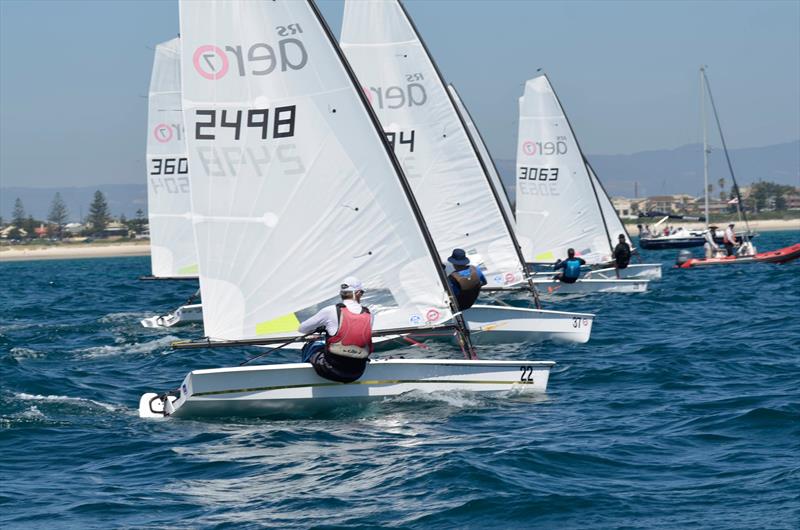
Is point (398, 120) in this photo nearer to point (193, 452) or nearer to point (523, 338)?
point (523, 338)

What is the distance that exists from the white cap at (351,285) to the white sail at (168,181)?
14.7m

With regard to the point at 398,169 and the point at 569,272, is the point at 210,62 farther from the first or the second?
the point at 569,272

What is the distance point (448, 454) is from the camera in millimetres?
9727

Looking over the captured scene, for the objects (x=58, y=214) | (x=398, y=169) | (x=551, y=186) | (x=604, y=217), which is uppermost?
(x=58, y=214)

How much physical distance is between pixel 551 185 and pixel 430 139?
1218 cm

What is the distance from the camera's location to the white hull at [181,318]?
73.2 ft

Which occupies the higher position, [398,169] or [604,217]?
[398,169]

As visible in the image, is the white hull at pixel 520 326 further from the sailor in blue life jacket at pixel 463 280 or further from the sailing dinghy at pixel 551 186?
the sailing dinghy at pixel 551 186

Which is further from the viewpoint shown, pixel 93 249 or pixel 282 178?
pixel 93 249

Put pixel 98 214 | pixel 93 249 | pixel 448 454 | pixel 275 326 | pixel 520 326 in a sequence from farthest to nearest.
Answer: pixel 98 214 < pixel 93 249 < pixel 520 326 < pixel 275 326 < pixel 448 454

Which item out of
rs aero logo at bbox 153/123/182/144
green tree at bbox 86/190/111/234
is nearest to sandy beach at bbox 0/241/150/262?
green tree at bbox 86/190/111/234

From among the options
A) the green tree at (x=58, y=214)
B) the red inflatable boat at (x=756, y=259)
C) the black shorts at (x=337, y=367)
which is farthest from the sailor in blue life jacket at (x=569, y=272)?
the green tree at (x=58, y=214)

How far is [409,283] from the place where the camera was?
12.8m

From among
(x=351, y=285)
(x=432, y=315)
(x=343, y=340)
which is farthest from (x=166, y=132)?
(x=343, y=340)
